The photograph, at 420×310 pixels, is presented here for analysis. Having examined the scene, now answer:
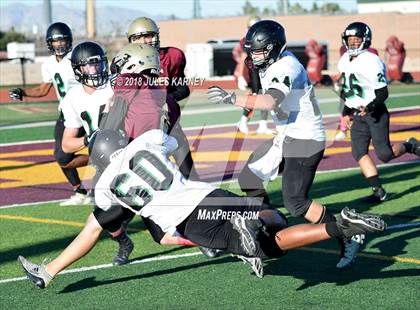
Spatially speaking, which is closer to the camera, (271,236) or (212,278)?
(271,236)

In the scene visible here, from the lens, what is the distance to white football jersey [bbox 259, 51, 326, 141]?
6691 millimetres

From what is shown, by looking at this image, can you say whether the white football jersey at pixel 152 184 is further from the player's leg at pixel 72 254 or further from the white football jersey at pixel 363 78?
the white football jersey at pixel 363 78

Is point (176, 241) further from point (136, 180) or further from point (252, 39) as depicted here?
point (252, 39)

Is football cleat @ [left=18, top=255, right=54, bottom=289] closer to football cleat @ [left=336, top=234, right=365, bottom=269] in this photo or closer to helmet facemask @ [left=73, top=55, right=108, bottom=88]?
helmet facemask @ [left=73, top=55, right=108, bottom=88]

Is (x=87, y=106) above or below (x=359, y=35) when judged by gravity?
below

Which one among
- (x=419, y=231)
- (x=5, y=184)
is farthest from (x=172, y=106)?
(x=5, y=184)

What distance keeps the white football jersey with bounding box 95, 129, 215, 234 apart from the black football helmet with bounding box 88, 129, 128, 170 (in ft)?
0.23

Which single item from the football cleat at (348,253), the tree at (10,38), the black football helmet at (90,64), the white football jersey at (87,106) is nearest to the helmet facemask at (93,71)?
the black football helmet at (90,64)

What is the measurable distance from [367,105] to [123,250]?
374 centimetres

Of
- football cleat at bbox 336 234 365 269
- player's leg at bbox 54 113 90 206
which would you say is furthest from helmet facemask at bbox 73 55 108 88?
player's leg at bbox 54 113 90 206

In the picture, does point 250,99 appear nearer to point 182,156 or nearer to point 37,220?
point 182,156

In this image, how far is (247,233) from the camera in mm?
5785

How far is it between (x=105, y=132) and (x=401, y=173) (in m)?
6.44

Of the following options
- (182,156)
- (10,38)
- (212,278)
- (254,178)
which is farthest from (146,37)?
(10,38)
